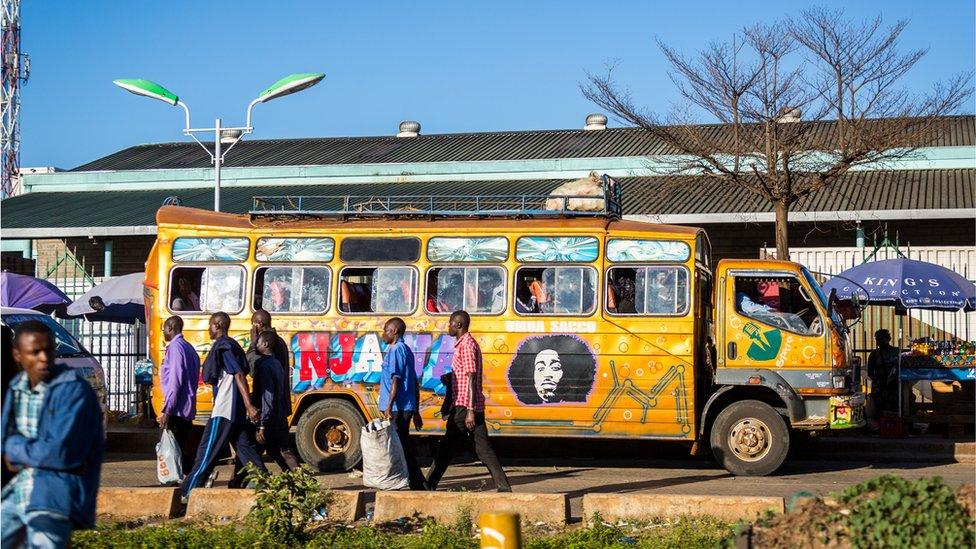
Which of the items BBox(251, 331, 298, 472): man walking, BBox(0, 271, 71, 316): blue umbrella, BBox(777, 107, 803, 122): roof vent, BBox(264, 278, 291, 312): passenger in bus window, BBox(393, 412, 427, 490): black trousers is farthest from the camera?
BBox(777, 107, 803, 122): roof vent

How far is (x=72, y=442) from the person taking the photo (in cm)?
630

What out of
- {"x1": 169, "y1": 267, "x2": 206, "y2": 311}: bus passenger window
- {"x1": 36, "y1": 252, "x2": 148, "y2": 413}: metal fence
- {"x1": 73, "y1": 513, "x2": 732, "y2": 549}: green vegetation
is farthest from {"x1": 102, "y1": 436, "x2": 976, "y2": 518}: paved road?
{"x1": 36, "y1": 252, "x2": 148, "y2": 413}: metal fence

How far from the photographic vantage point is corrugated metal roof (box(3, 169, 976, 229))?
25359 millimetres

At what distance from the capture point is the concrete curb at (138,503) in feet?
35.9

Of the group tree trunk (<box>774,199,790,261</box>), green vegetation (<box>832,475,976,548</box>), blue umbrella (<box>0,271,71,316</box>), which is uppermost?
tree trunk (<box>774,199,790,261</box>)

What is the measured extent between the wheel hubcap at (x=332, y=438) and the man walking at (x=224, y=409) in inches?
128

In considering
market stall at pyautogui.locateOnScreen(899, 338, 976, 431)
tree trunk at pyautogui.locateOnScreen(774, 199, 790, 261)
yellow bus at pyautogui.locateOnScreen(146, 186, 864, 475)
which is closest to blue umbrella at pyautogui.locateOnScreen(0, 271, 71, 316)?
yellow bus at pyautogui.locateOnScreen(146, 186, 864, 475)

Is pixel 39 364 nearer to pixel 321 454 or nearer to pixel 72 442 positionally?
pixel 72 442

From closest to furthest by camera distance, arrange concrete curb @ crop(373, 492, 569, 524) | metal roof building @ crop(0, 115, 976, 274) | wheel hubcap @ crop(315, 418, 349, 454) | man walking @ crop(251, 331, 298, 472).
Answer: concrete curb @ crop(373, 492, 569, 524)
man walking @ crop(251, 331, 298, 472)
wheel hubcap @ crop(315, 418, 349, 454)
metal roof building @ crop(0, 115, 976, 274)

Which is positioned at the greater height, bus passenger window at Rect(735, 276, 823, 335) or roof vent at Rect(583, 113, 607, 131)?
roof vent at Rect(583, 113, 607, 131)

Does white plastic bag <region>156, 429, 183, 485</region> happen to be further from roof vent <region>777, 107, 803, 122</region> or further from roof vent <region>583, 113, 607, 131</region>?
roof vent <region>583, 113, 607, 131</region>

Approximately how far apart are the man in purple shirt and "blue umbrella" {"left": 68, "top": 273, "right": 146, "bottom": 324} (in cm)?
799

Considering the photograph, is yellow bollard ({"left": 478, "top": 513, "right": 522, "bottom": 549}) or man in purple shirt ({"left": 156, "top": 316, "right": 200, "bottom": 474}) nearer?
yellow bollard ({"left": 478, "top": 513, "right": 522, "bottom": 549})

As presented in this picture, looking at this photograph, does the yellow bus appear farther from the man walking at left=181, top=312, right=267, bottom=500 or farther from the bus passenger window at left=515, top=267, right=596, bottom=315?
the man walking at left=181, top=312, right=267, bottom=500
